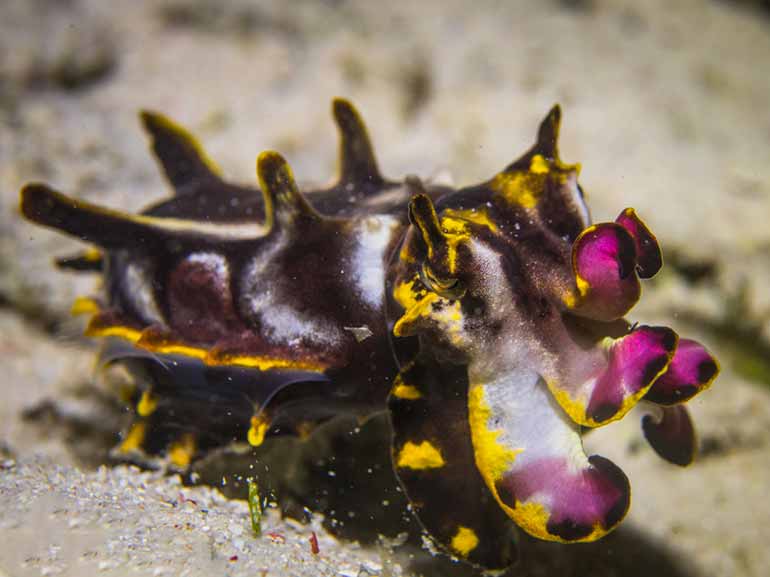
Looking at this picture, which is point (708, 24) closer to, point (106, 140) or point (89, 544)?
point (106, 140)

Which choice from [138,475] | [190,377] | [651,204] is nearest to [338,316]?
[190,377]

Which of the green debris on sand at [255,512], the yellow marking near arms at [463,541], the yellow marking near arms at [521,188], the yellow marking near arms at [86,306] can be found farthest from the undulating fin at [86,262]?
the yellow marking near arms at [463,541]

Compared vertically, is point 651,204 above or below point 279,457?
above

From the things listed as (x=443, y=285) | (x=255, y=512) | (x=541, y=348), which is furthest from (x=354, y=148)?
(x=255, y=512)

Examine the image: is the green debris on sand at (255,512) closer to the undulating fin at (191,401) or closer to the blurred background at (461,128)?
the undulating fin at (191,401)

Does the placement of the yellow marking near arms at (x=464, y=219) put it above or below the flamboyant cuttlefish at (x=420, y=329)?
above
